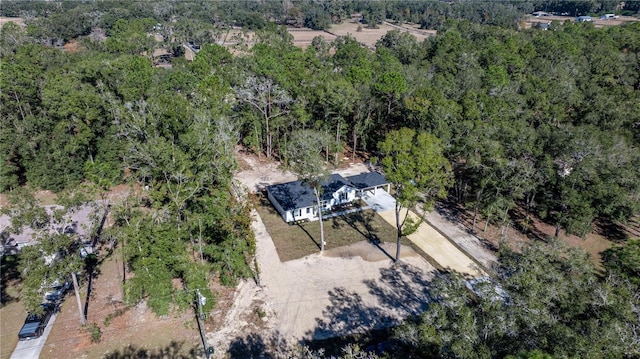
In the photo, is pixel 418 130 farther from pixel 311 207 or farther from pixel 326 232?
pixel 326 232

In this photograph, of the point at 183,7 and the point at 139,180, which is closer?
the point at 139,180

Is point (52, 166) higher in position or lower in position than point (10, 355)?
higher

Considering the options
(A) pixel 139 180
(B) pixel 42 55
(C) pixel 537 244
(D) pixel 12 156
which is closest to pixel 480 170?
(C) pixel 537 244

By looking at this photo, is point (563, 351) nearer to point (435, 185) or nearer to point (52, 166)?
point (435, 185)

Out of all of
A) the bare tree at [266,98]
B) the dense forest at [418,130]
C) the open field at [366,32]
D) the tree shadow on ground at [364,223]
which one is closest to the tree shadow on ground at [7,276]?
the dense forest at [418,130]

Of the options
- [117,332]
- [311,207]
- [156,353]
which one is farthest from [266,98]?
[156,353]
